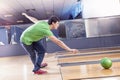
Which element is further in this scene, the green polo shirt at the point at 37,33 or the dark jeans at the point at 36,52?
the dark jeans at the point at 36,52

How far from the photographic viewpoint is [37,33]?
13.3ft

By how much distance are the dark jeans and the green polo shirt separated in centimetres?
10

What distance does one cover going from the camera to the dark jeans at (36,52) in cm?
418

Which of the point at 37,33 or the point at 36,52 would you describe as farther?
the point at 36,52

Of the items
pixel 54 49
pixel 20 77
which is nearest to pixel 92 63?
pixel 20 77

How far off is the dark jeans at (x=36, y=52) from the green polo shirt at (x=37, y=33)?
100 mm

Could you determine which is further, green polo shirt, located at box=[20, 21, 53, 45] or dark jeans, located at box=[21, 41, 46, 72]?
dark jeans, located at box=[21, 41, 46, 72]

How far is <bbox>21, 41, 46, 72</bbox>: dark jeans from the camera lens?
418cm

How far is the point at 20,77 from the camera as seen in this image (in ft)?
13.1

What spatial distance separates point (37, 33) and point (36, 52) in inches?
17.8

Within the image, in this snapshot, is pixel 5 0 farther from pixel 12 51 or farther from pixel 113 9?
pixel 113 9

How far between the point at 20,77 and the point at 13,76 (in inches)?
8.1

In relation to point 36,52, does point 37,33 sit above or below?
above

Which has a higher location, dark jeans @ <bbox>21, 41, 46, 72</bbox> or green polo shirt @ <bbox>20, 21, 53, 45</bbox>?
green polo shirt @ <bbox>20, 21, 53, 45</bbox>
